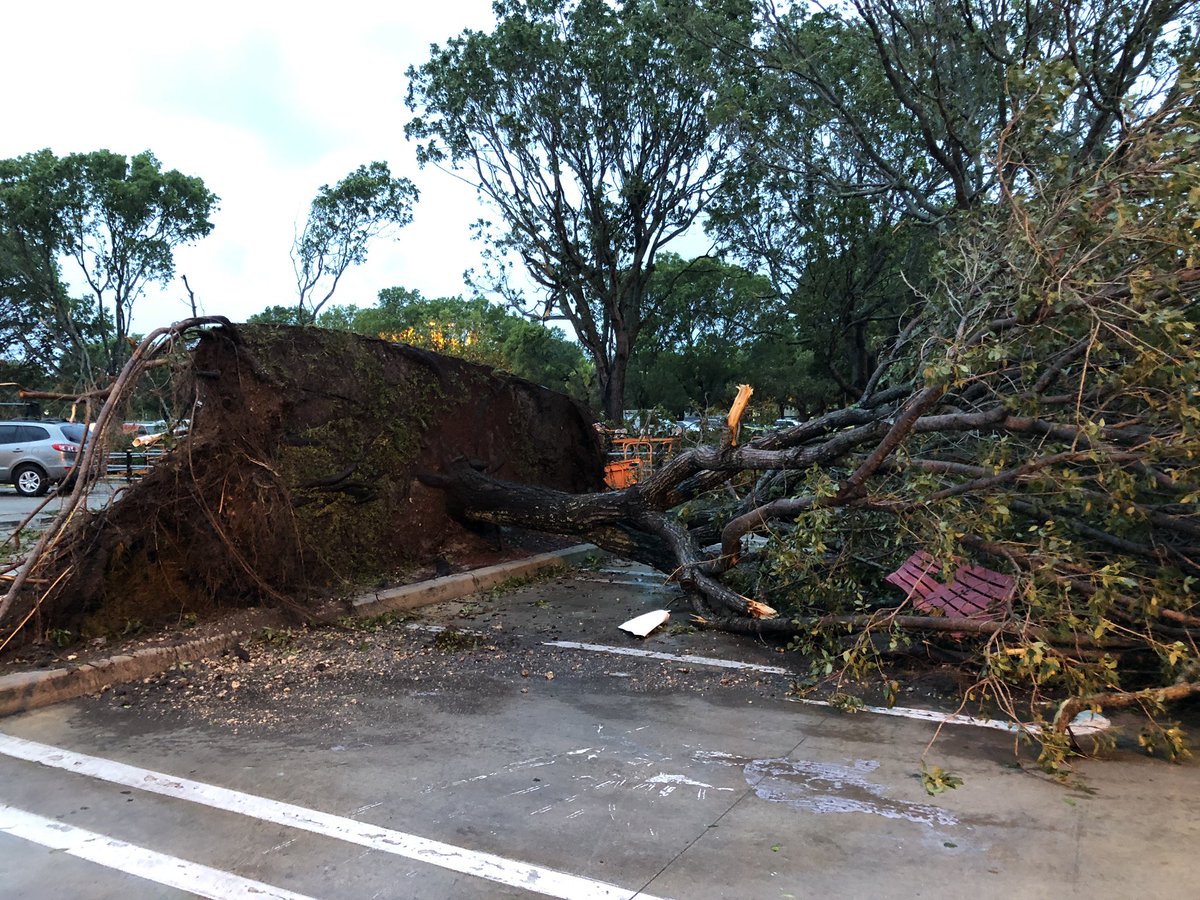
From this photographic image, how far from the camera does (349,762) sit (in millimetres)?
4219

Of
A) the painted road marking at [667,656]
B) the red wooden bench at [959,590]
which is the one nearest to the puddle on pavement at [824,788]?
the red wooden bench at [959,590]

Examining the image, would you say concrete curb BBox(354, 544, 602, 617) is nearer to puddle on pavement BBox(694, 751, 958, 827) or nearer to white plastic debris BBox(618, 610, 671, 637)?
white plastic debris BBox(618, 610, 671, 637)

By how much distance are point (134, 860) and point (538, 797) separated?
1.66 metres

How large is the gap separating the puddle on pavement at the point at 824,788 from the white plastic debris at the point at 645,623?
7.92 ft

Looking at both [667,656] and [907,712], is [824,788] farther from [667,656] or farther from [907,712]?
[667,656]

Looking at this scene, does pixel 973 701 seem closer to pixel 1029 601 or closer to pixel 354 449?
pixel 1029 601

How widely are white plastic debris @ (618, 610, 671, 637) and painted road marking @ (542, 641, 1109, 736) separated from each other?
27 cm

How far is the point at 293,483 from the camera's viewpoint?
7727 millimetres

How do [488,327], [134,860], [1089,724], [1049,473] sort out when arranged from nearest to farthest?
[134,860] → [1089,724] → [1049,473] → [488,327]

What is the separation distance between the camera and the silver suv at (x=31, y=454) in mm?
17938

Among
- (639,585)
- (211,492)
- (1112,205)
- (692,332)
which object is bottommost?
(639,585)

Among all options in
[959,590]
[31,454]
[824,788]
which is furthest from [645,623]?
[31,454]

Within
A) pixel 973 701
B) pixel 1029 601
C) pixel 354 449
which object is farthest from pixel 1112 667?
pixel 354 449

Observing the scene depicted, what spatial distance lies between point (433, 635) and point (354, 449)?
260cm
